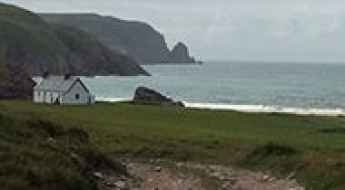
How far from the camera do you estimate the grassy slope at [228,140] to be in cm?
4219

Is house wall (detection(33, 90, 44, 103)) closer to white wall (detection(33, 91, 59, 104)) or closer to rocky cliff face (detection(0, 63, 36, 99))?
white wall (detection(33, 91, 59, 104))

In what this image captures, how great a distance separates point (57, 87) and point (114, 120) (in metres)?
39.1

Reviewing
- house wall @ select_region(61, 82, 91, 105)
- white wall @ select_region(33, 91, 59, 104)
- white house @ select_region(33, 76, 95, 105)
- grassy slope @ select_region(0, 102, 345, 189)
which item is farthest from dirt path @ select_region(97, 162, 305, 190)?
white wall @ select_region(33, 91, 59, 104)

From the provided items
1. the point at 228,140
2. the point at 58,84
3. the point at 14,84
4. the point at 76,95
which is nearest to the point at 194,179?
the point at 228,140

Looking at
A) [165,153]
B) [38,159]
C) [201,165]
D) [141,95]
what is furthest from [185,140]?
[141,95]

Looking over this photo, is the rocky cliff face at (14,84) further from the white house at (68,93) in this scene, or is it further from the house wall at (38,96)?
the white house at (68,93)

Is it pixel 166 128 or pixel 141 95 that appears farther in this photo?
pixel 141 95

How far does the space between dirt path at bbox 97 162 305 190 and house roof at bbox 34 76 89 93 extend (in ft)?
198

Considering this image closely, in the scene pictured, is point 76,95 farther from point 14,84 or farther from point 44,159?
point 44,159

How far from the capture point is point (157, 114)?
79.4 m

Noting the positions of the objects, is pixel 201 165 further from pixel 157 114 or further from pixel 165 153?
pixel 157 114

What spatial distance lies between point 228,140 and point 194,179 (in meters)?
12.8

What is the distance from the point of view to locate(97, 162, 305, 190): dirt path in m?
38.7

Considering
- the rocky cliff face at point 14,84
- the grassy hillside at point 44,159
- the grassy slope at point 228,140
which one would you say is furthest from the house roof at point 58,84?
the grassy hillside at point 44,159
